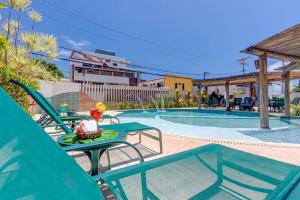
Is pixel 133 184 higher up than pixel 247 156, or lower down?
lower down

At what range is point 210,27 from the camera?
30922mm

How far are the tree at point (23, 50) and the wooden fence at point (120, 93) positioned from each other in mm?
9446

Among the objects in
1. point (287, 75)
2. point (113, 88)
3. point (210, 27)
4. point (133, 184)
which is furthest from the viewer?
point (210, 27)

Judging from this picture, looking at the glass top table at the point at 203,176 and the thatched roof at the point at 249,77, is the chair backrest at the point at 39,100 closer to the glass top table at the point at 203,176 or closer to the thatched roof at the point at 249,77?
the glass top table at the point at 203,176

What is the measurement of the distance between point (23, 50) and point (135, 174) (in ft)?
17.8

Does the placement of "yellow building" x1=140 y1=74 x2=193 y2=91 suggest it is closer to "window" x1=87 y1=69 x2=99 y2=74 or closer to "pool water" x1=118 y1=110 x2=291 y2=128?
"window" x1=87 y1=69 x2=99 y2=74

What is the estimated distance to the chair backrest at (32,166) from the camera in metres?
0.69

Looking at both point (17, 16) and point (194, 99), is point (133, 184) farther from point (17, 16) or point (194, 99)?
point (194, 99)

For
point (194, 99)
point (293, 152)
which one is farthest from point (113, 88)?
point (293, 152)

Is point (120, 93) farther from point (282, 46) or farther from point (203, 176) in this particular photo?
point (203, 176)

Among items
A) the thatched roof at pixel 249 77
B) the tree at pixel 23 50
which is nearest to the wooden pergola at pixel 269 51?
the thatched roof at pixel 249 77

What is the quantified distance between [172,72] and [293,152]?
2532 cm

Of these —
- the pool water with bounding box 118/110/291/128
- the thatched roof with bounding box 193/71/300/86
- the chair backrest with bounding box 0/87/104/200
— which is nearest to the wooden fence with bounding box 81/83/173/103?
the thatched roof with bounding box 193/71/300/86

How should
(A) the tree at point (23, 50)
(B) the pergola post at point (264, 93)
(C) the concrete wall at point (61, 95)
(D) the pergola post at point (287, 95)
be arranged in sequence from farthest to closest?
(C) the concrete wall at point (61, 95), (D) the pergola post at point (287, 95), (B) the pergola post at point (264, 93), (A) the tree at point (23, 50)
